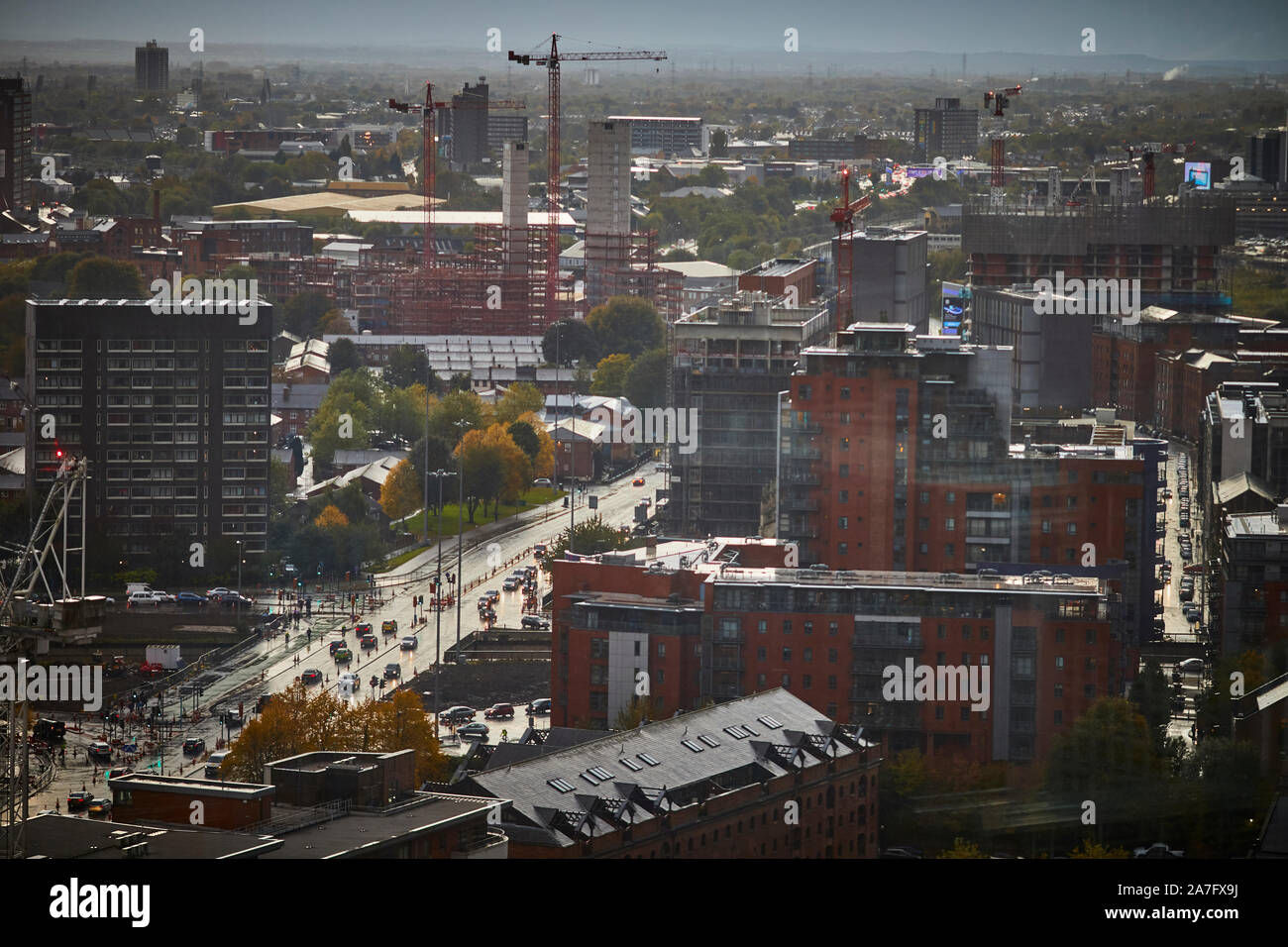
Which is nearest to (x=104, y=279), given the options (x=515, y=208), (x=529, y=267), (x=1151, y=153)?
(x=529, y=267)

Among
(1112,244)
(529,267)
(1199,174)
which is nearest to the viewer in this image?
(1112,244)

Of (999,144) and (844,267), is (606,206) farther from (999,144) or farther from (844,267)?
(844,267)

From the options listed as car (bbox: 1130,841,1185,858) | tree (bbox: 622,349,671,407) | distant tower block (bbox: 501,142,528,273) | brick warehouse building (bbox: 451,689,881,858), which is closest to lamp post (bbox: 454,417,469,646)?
tree (bbox: 622,349,671,407)

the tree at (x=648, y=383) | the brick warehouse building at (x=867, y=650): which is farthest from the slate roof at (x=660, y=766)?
the tree at (x=648, y=383)

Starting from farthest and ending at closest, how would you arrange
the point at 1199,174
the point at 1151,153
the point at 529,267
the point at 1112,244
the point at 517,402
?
1. the point at 529,267
2. the point at 1199,174
3. the point at 1151,153
4. the point at 1112,244
5. the point at 517,402

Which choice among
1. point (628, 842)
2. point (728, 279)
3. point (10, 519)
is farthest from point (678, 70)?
point (628, 842)

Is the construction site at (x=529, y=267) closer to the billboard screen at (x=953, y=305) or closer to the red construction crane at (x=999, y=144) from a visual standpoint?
the red construction crane at (x=999, y=144)
